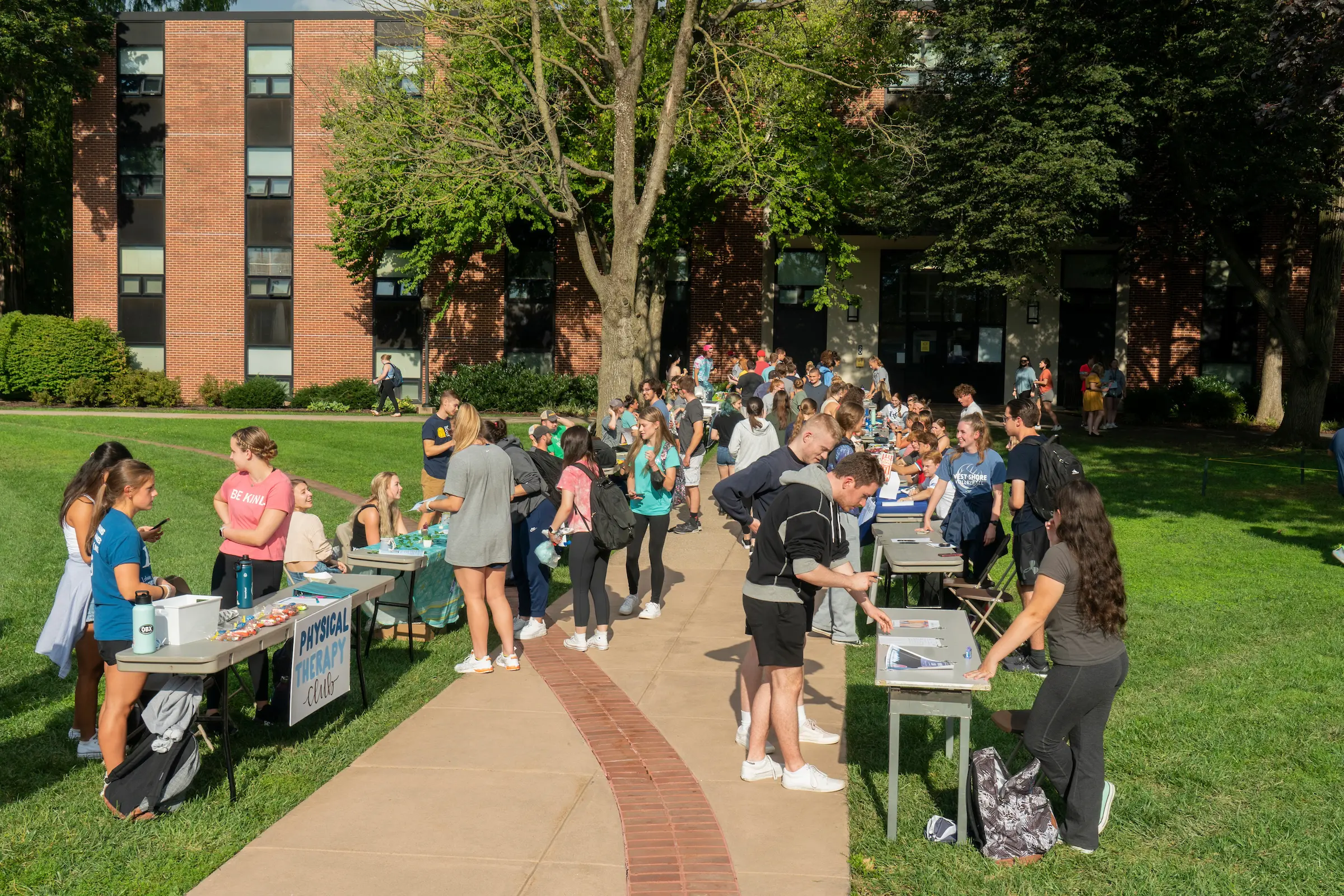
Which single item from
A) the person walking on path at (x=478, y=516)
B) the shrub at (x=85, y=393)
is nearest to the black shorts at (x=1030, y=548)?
the person walking on path at (x=478, y=516)

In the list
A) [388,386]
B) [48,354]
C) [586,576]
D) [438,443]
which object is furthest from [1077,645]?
[48,354]

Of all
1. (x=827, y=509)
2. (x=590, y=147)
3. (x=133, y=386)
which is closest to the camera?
(x=827, y=509)

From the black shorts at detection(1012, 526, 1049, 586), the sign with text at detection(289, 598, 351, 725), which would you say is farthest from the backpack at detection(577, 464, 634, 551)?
the black shorts at detection(1012, 526, 1049, 586)

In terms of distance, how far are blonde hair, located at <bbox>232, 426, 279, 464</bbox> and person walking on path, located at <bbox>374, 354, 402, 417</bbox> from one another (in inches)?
980

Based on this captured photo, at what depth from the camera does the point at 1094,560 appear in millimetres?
5418

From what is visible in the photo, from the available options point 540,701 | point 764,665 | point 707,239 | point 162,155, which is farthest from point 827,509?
point 162,155

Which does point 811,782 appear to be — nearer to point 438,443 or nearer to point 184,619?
point 184,619

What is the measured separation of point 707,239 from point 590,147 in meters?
7.35

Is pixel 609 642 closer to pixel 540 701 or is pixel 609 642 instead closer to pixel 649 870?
pixel 540 701

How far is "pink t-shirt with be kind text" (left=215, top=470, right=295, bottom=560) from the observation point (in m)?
7.51

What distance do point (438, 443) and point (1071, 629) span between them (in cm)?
875

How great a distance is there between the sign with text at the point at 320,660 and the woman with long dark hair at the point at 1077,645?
3.83m

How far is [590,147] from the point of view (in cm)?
2912

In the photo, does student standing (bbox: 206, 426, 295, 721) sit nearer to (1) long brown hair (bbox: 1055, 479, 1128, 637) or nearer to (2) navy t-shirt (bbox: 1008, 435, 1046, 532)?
(1) long brown hair (bbox: 1055, 479, 1128, 637)
